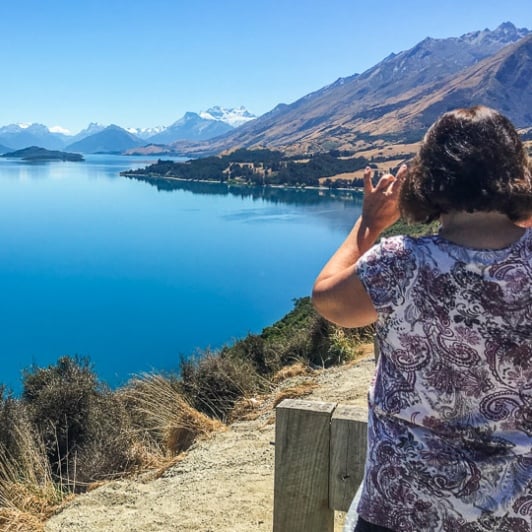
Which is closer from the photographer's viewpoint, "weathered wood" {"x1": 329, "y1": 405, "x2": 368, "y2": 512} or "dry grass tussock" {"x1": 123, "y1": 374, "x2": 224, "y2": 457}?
"weathered wood" {"x1": 329, "y1": 405, "x2": 368, "y2": 512}

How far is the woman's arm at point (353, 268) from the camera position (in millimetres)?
1088

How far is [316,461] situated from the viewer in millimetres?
1344

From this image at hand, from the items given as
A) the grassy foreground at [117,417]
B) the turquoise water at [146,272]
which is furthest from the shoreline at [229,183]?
the grassy foreground at [117,417]

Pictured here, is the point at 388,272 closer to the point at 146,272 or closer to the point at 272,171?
the point at 146,272

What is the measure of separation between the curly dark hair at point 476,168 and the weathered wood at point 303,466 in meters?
0.56

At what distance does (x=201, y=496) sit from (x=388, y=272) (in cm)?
256

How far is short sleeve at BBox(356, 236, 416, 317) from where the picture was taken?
40.2 inches

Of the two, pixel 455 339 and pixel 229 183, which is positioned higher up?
pixel 455 339

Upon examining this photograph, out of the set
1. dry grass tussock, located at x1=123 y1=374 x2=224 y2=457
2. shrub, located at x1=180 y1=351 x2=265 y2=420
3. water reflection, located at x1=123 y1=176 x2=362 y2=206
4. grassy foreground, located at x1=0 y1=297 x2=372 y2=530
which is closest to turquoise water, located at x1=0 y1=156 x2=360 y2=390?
water reflection, located at x1=123 y1=176 x2=362 y2=206

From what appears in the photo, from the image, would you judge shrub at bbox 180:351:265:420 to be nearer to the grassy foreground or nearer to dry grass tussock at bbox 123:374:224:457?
the grassy foreground

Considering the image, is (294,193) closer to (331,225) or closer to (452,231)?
(331,225)

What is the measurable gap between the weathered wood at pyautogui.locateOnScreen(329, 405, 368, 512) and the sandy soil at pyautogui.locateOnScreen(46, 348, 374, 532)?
1.18 m

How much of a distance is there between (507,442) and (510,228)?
0.36 m

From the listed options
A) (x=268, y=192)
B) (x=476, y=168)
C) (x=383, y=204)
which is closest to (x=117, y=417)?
(x=383, y=204)
